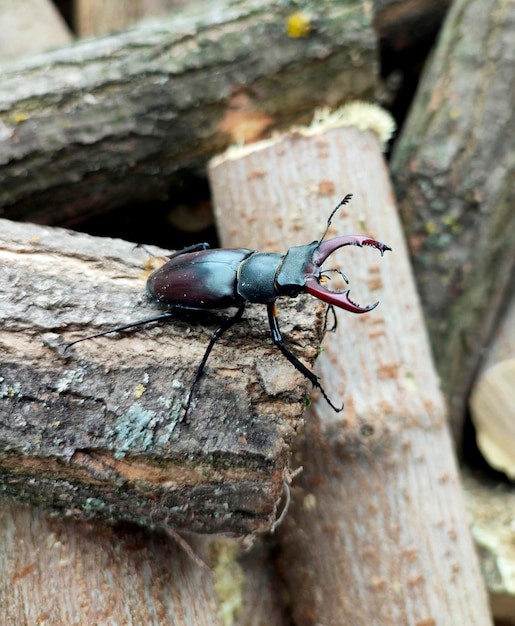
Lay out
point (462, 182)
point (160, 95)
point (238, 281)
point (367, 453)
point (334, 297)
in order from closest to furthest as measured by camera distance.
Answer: point (334, 297), point (238, 281), point (367, 453), point (160, 95), point (462, 182)

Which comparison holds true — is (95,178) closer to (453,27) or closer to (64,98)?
(64,98)

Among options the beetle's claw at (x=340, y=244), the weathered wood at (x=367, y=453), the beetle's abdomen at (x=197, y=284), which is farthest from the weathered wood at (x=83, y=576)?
the beetle's claw at (x=340, y=244)

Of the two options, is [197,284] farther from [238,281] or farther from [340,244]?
[340,244]

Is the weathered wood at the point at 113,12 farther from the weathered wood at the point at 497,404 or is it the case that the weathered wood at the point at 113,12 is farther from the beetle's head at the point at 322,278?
the weathered wood at the point at 497,404

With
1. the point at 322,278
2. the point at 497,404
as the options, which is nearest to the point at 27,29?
the point at 322,278

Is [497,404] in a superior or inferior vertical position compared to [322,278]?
inferior

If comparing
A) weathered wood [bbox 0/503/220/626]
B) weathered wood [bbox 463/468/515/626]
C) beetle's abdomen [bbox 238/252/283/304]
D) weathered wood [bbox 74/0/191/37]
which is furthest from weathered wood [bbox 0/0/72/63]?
weathered wood [bbox 463/468/515/626]
